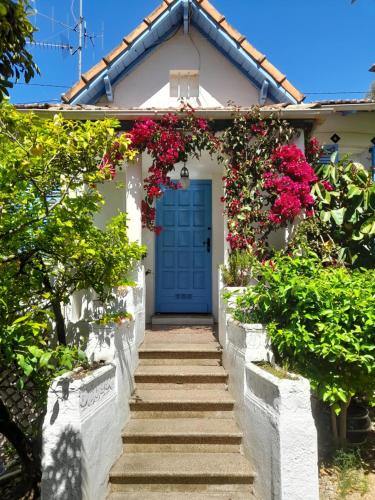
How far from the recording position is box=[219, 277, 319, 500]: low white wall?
3.06 m

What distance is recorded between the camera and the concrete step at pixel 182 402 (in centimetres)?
445

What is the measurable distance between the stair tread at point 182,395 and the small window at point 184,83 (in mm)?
5431

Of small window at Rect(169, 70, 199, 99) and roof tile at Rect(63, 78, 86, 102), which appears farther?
small window at Rect(169, 70, 199, 99)

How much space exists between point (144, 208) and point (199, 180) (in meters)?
1.64

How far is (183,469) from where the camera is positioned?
3707mm

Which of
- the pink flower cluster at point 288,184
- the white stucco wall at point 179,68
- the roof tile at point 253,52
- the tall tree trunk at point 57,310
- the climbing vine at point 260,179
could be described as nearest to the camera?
the tall tree trunk at point 57,310

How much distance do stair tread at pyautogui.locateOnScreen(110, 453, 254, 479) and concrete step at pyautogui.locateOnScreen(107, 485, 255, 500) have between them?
0.14 metres

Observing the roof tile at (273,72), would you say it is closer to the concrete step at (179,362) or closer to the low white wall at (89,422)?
the concrete step at (179,362)

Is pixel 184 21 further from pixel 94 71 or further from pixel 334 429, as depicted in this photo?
pixel 334 429

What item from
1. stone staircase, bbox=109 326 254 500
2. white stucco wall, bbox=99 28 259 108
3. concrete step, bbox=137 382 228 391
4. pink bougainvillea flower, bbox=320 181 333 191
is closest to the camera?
stone staircase, bbox=109 326 254 500

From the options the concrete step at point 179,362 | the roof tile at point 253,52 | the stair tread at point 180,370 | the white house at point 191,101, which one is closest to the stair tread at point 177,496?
the stair tread at point 180,370

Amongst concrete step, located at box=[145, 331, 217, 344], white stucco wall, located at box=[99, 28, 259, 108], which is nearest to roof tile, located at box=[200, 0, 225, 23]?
white stucco wall, located at box=[99, 28, 259, 108]

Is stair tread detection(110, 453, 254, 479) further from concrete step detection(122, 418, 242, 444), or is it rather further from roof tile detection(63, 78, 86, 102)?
roof tile detection(63, 78, 86, 102)

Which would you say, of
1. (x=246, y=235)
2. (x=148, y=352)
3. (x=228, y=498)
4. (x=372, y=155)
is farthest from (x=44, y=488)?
(x=372, y=155)
